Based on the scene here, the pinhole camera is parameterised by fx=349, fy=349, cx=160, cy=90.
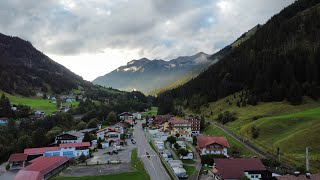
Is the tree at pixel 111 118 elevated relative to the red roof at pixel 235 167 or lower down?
elevated

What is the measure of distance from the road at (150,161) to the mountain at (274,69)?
4503 cm

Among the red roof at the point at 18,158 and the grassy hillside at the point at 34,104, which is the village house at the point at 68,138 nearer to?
the red roof at the point at 18,158

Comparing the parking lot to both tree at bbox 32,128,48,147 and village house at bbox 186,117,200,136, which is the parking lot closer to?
tree at bbox 32,128,48,147

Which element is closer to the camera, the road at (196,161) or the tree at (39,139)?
the road at (196,161)

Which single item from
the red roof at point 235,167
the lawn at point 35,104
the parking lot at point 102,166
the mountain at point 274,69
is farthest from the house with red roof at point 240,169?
the lawn at point 35,104

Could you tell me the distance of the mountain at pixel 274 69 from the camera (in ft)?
411

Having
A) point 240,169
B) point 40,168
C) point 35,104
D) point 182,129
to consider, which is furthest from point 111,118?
point 240,169

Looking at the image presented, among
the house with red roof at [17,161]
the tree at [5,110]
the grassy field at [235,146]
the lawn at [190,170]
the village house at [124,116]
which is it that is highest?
the tree at [5,110]

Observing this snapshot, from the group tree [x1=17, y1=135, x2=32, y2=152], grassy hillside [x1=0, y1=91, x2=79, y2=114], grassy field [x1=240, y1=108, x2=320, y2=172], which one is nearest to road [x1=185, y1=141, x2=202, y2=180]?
grassy field [x1=240, y1=108, x2=320, y2=172]

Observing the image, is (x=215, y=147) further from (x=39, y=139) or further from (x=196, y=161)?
(x=39, y=139)

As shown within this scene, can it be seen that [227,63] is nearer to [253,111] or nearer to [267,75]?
[267,75]

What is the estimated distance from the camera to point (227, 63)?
18850 centimetres

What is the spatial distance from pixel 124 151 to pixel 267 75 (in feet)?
245

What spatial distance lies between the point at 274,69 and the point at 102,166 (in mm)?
92139
